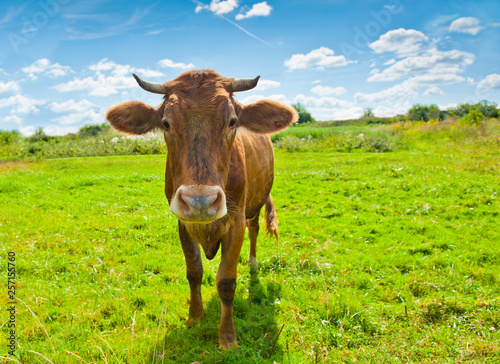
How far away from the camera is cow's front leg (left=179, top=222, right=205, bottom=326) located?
383cm

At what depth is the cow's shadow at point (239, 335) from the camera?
10.9ft

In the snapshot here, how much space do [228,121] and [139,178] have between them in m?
10.0

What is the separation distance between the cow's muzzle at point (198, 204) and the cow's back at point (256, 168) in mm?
1535

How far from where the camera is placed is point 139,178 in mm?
12305

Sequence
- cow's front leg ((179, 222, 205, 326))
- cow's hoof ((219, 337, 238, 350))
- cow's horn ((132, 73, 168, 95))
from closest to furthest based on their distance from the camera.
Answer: cow's horn ((132, 73, 168, 95)) → cow's hoof ((219, 337, 238, 350)) → cow's front leg ((179, 222, 205, 326))

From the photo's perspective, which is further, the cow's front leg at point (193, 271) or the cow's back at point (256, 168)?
the cow's back at point (256, 168)

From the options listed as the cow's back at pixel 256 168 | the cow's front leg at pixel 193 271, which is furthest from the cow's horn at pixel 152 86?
the cow's front leg at pixel 193 271

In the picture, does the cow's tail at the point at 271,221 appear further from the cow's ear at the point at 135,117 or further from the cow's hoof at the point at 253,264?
the cow's ear at the point at 135,117

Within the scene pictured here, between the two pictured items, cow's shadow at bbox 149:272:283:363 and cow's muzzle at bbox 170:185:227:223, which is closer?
cow's muzzle at bbox 170:185:227:223

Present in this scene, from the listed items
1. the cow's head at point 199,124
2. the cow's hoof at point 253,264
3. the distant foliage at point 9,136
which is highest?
the distant foliage at point 9,136

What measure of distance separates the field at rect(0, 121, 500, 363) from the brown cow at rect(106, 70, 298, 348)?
0.69m

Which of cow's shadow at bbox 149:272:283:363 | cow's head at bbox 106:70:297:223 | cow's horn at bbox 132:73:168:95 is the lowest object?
cow's shadow at bbox 149:272:283:363

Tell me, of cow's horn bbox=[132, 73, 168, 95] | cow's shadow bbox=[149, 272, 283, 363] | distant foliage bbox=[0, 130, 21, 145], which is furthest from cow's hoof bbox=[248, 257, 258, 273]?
distant foliage bbox=[0, 130, 21, 145]

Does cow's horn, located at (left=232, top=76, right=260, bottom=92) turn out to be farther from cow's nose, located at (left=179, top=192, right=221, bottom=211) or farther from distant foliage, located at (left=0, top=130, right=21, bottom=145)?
distant foliage, located at (left=0, top=130, right=21, bottom=145)
